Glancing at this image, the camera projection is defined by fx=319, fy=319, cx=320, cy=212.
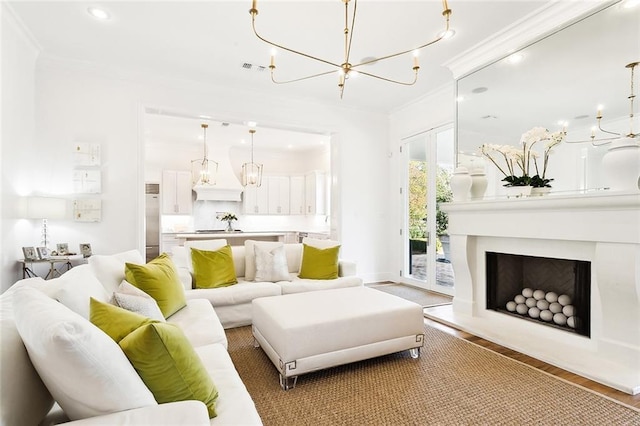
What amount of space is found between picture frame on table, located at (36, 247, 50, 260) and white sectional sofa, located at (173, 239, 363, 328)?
1.29 m

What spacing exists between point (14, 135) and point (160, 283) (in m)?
2.53

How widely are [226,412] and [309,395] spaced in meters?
0.99

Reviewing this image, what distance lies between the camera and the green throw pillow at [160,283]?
2.19 meters

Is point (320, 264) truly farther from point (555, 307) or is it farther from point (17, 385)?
point (17, 385)

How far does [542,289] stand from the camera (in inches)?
126

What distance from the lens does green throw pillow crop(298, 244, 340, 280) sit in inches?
156

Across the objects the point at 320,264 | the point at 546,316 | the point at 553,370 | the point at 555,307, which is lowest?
the point at 553,370

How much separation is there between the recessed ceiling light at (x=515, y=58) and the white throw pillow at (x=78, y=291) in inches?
161

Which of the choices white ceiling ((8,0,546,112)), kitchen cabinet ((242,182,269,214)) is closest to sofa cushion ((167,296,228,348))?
white ceiling ((8,0,546,112))

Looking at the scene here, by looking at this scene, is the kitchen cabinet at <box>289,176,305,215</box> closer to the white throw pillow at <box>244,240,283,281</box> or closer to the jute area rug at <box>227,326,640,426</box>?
the white throw pillow at <box>244,240,283,281</box>

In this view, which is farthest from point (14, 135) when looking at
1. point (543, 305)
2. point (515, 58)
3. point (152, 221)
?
point (543, 305)

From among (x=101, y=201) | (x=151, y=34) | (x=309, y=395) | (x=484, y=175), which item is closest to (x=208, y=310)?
(x=309, y=395)

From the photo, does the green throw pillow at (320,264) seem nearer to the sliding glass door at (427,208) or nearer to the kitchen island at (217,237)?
the sliding glass door at (427,208)

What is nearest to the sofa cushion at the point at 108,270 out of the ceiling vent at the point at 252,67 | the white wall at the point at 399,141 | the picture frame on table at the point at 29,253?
the picture frame on table at the point at 29,253
